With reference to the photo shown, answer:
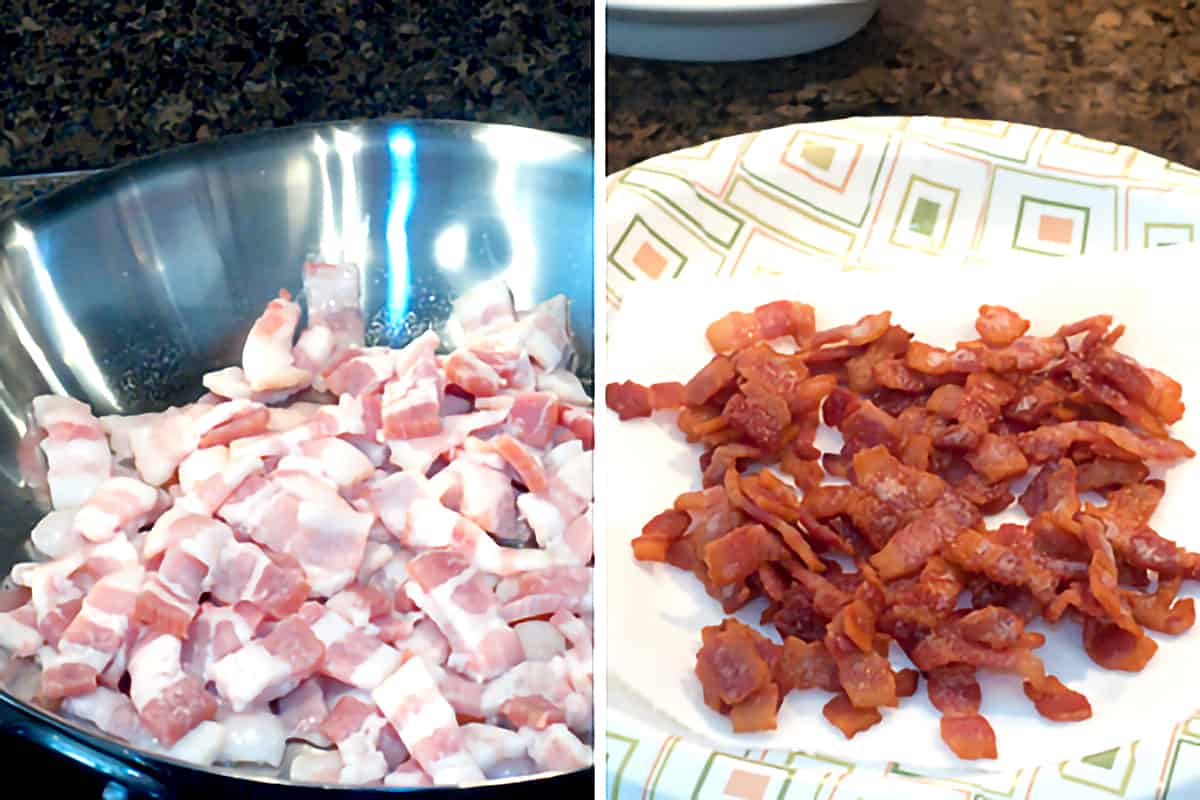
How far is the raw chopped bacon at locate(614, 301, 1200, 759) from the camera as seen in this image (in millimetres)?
292

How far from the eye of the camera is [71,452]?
66cm

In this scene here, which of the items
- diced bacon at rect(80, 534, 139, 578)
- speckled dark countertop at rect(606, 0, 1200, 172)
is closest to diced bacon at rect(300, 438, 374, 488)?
diced bacon at rect(80, 534, 139, 578)

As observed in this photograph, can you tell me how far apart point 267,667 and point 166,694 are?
4 cm

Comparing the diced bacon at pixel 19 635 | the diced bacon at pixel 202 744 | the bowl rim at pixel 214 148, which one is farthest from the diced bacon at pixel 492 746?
the bowl rim at pixel 214 148

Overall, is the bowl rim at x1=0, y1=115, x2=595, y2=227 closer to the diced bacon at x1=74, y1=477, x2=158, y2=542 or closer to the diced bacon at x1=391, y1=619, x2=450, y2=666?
the diced bacon at x1=74, y1=477, x2=158, y2=542

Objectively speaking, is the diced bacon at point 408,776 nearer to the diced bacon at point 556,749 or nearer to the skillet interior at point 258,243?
the diced bacon at point 556,749

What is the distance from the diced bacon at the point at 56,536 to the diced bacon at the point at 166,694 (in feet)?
0.30

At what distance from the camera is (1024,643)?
31 cm

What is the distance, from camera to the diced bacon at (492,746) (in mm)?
534

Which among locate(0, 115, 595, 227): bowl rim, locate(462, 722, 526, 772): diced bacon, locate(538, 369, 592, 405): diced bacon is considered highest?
locate(0, 115, 595, 227): bowl rim

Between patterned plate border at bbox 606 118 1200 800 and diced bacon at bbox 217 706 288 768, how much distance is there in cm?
29

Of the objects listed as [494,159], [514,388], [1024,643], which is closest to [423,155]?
[494,159]

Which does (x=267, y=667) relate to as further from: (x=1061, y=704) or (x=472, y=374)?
(x=1061, y=704)

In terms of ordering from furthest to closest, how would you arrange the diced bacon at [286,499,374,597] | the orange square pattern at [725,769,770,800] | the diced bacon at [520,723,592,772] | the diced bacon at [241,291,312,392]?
the diced bacon at [241,291,312,392] → the diced bacon at [286,499,374,597] → the diced bacon at [520,723,592,772] → the orange square pattern at [725,769,770,800]
